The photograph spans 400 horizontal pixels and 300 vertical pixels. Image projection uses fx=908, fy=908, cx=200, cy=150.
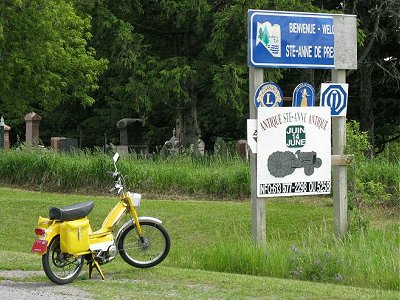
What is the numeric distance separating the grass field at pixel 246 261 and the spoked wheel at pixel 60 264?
0.16 metres

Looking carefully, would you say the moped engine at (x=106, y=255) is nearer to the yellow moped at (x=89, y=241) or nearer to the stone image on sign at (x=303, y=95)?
the yellow moped at (x=89, y=241)

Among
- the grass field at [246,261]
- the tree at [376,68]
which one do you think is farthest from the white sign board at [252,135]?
the tree at [376,68]

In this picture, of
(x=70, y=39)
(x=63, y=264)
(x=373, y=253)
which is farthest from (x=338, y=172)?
(x=70, y=39)

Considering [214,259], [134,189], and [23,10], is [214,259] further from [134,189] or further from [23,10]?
[23,10]

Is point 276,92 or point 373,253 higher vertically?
point 276,92

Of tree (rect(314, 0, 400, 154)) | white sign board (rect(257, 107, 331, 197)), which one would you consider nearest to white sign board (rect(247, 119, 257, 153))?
white sign board (rect(257, 107, 331, 197))

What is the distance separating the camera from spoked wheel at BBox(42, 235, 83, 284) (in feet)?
33.9

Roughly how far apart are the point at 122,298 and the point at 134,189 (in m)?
10.7

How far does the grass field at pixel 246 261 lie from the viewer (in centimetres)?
967

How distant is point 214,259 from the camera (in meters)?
12.0

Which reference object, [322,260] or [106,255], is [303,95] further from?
[106,255]

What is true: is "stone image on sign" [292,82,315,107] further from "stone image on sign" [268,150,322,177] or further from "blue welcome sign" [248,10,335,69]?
"stone image on sign" [268,150,322,177]

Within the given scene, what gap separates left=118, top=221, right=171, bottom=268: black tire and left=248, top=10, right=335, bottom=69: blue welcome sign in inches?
112

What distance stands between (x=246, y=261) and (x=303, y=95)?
9.47 feet
